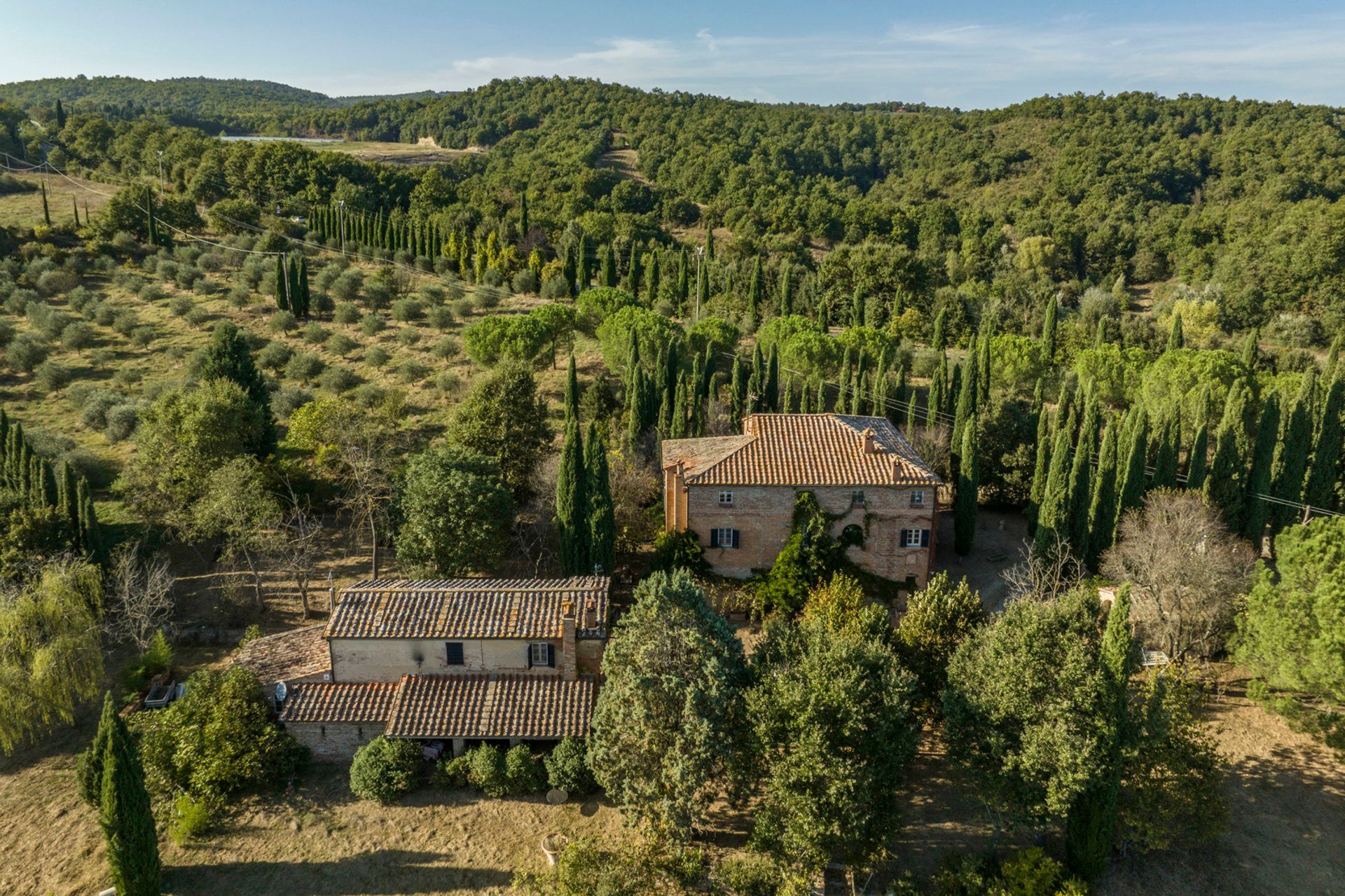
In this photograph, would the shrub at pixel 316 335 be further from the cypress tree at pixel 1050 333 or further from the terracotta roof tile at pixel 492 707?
the cypress tree at pixel 1050 333

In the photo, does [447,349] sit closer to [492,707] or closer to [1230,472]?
[492,707]

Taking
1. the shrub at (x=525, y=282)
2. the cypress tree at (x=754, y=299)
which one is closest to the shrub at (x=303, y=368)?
the shrub at (x=525, y=282)

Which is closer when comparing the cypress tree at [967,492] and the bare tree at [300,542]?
the bare tree at [300,542]

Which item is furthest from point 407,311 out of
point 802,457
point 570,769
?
point 570,769

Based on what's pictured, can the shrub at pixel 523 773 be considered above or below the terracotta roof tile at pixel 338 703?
below

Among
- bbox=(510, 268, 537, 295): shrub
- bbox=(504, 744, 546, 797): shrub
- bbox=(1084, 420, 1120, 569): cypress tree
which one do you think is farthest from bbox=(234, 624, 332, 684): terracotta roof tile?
bbox=(510, 268, 537, 295): shrub

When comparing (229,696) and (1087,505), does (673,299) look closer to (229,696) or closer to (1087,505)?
(1087,505)

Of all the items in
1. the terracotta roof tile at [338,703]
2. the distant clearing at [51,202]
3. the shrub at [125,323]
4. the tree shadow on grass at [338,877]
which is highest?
the distant clearing at [51,202]
